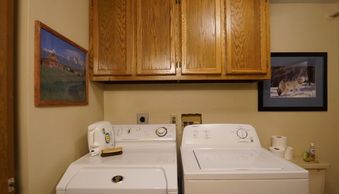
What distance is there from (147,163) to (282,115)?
1570mm

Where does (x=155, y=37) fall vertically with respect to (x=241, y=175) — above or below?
above

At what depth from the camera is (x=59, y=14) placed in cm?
127

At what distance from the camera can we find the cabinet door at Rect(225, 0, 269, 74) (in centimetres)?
170

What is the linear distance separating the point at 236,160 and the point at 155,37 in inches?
46.1

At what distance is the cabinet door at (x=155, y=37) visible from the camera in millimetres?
1710

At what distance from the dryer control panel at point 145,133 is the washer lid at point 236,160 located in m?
0.30

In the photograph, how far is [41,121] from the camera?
1.09 metres

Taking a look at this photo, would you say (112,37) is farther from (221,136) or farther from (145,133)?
(221,136)

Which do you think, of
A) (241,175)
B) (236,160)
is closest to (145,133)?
(236,160)

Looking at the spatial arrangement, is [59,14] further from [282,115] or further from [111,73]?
[282,115]

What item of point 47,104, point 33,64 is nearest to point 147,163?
point 47,104

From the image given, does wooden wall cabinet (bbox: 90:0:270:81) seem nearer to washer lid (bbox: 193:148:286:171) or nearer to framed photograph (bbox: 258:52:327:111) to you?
framed photograph (bbox: 258:52:327:111)

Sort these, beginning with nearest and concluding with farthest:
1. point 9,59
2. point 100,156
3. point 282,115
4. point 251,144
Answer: point 9,59 < point 100,156 < point 251,144 < point 282,115

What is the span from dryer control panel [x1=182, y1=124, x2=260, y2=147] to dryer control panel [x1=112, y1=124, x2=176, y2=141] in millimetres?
144
